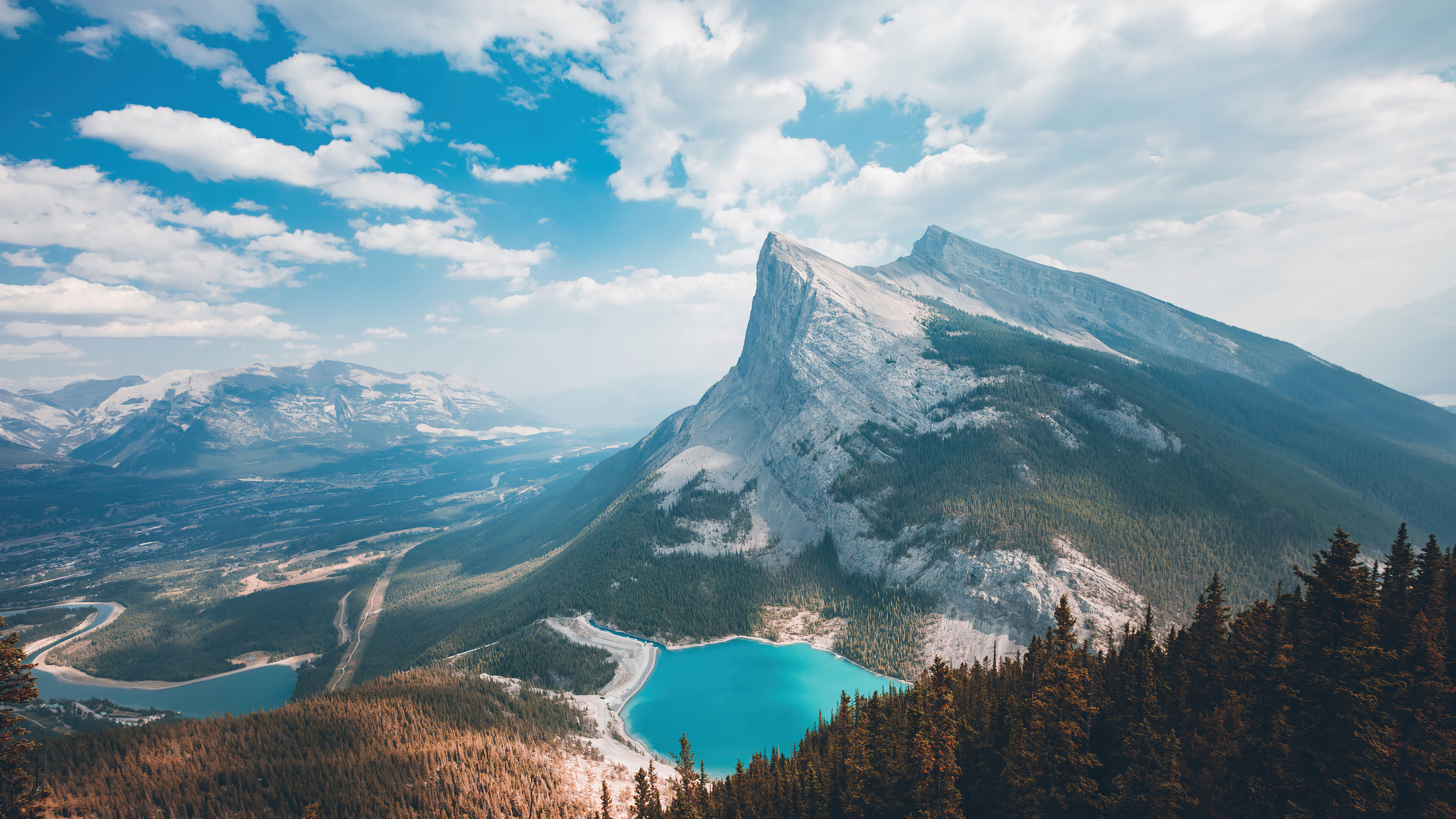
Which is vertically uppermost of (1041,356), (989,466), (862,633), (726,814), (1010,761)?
(1041,356)

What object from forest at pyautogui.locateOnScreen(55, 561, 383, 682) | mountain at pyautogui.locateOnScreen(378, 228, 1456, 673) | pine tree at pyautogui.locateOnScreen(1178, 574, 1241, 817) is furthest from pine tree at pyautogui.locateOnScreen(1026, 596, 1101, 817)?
forest at pyautogui.locateOnScreen(55, 561, 383, 682)

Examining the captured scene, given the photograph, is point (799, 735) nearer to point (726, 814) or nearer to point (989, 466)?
point (726, 814)

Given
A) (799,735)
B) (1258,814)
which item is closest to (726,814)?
(1258,814)

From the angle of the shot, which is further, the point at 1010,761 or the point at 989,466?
the point at 989,466

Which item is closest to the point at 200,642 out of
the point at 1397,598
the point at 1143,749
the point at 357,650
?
the point at 357,650

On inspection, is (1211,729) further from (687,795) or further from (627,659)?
(627,659)
